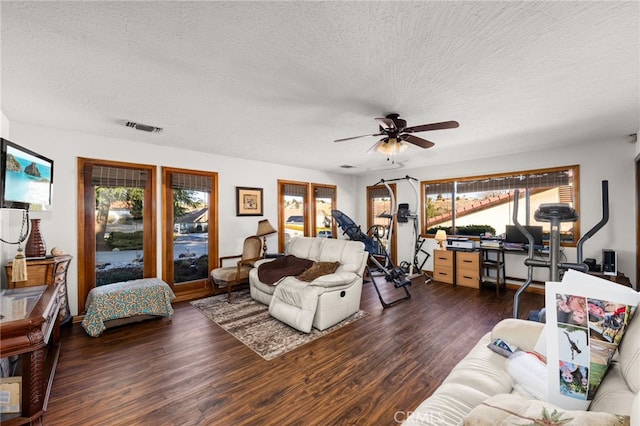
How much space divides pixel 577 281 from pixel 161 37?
249 cm

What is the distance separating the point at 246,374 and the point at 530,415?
2128 millimetres

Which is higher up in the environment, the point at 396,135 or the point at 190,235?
the point at 396,135

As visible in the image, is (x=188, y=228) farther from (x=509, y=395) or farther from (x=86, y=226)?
(x=509, y=395)

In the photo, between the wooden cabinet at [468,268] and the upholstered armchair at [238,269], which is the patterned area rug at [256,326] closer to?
the upholstered armchair at [238,269]

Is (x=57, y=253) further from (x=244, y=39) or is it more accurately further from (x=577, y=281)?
(x=577, y=281)

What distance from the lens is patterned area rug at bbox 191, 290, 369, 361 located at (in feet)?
8.87

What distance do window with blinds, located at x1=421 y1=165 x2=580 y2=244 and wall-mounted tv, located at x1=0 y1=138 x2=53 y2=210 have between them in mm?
6371

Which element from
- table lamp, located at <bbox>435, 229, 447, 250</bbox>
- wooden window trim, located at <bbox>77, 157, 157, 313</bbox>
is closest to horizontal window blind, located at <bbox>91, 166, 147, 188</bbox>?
wooden window trim, located at <bbox>77, 157, 157, 313</bbox>

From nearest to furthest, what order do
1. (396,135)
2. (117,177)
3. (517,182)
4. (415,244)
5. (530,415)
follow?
(530,415), (396,135), (117,177), (517,182), (415,244)

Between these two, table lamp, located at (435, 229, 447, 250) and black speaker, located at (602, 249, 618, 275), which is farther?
table lamp, located at (435, 229, 447, 250)

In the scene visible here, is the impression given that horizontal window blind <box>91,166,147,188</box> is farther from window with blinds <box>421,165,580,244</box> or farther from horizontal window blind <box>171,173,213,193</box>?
window with blinds <box>421,165,580,244</box>

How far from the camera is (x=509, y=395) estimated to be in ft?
2.77

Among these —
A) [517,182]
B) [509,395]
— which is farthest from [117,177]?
[517,182]

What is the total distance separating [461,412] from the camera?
3.43 ft
